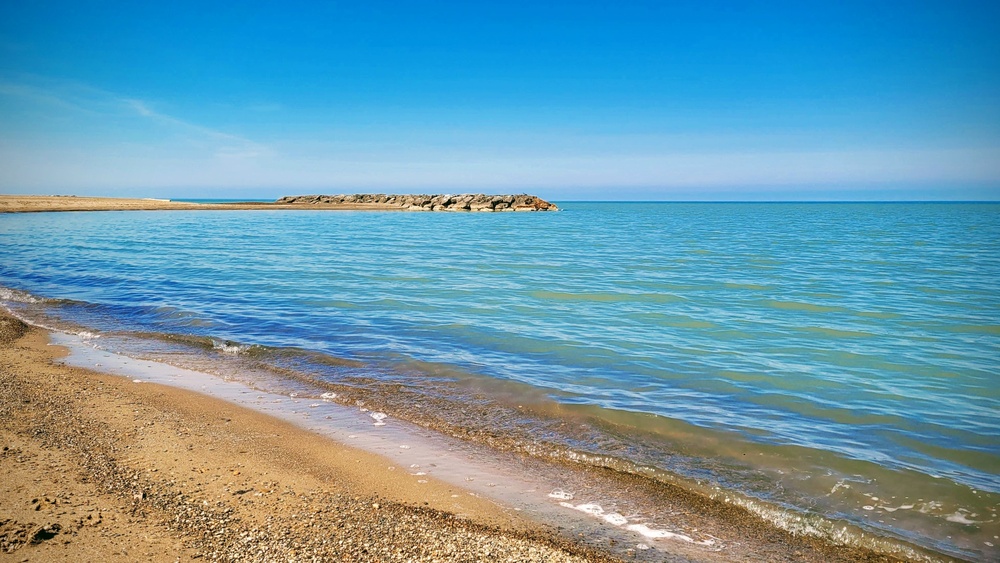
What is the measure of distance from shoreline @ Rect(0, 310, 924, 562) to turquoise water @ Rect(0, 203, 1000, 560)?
2.19ft

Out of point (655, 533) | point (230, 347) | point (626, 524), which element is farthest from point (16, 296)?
point (655, 533)

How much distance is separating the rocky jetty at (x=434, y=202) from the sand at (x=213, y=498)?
9400 cm

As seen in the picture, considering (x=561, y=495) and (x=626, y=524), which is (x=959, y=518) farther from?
(x=561, y=495)

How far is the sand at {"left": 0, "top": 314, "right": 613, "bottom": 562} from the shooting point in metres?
4.10

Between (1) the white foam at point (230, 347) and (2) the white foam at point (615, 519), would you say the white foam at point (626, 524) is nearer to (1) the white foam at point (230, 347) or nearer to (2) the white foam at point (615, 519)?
(2) the white foam at point (615, 519)

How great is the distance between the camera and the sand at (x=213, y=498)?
13.5ft

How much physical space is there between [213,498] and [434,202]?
326ft

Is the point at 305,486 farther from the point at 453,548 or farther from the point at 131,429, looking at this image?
the point at 131,429

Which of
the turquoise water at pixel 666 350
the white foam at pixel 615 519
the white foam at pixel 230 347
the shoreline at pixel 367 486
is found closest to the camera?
the shoreline at pixel 367 486

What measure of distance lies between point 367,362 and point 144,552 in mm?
6031

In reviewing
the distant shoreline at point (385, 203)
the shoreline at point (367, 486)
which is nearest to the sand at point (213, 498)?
the shoreline at point (367, 486)

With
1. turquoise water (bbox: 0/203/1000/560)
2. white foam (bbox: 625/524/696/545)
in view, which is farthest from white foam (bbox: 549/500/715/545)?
turquoise water (bbox: 0/203/1000/560)

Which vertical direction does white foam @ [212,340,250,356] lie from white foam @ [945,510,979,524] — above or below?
above

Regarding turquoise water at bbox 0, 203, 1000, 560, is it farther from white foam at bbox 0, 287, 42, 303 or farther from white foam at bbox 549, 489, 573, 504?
white foam at bbox 549, 489, 573, 504
